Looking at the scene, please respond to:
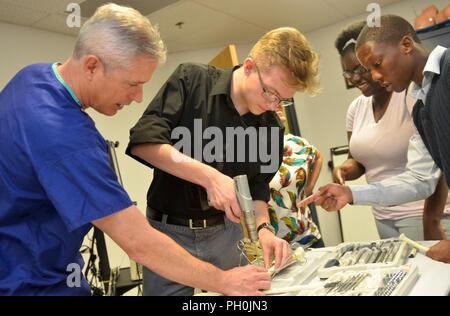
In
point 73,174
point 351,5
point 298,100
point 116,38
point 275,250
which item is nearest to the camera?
point 73,174

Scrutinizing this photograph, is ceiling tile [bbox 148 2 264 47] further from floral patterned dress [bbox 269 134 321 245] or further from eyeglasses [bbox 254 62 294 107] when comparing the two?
eyeglasses [bbox 254 62 294 107]

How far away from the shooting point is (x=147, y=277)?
1262mm

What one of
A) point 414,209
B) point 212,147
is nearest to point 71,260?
point 212,147

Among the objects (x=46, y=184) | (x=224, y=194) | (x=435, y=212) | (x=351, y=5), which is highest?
(x=351, y=5)

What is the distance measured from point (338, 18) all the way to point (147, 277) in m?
3.26

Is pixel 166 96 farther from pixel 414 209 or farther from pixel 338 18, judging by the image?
pixel 338 18

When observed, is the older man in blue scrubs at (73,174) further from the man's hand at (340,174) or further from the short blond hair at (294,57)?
the man's hand at (340,174)

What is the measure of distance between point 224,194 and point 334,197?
59cm

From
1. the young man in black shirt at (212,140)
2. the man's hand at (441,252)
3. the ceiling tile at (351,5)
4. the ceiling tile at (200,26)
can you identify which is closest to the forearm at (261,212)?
the young man in black shirt at (212,140)

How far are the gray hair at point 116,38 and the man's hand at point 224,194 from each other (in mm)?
372

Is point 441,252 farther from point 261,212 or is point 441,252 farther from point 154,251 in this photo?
point 154,251

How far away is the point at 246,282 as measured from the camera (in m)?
0.92

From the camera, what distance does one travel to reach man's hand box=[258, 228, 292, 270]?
3.80 feet

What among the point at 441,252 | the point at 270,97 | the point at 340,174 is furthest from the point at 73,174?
the point at 340,174
